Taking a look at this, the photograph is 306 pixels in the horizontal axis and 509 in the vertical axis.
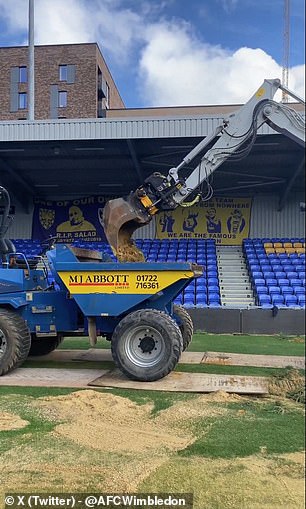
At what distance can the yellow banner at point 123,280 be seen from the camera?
6.41m

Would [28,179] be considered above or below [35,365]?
above

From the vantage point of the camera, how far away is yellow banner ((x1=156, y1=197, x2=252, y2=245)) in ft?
35.4

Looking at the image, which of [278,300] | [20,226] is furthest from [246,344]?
[20,226]

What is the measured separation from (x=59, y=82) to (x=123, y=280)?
311 centimetres

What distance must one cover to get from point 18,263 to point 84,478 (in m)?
4.54

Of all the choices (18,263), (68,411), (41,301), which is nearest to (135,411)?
(68,411)

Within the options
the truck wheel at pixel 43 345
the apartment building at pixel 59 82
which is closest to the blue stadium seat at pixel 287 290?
the truck wheel at pixel 43 345

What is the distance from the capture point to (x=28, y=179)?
9852mm

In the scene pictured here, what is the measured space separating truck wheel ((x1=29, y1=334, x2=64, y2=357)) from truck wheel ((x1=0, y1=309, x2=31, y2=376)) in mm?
1439

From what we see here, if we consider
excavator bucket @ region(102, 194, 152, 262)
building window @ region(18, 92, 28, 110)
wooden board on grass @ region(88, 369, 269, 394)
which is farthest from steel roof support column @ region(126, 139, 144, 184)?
building window @ region(18, 92, 28, 110)

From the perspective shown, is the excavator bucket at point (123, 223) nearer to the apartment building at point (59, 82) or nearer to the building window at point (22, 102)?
the apartment building at point (59, 82)

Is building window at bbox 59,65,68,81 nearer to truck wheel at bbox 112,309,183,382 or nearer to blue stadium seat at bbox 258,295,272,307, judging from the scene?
truck wheel at bbox 112,309,183,382

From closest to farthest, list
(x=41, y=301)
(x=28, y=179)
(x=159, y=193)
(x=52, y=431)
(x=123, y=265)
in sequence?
(x=52, y=431) < (x=123, y=265) < (x=41, y=301) < (x=159, y=193) < (x=28, y=179)

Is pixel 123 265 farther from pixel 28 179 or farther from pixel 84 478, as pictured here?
pixel 28 179
